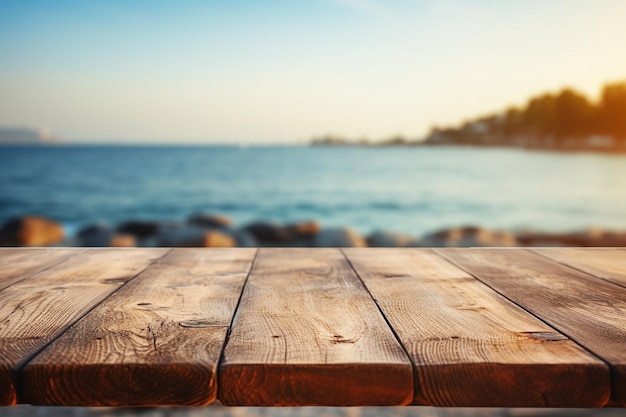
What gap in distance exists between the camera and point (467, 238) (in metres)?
→ 7.79

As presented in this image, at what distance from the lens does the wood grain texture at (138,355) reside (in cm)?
66

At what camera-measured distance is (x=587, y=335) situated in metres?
0.80

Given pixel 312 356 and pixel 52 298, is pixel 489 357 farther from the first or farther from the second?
pixel 52 298

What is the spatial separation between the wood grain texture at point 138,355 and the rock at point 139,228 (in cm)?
881

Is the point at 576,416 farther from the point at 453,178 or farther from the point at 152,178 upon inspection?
the point at 152,178

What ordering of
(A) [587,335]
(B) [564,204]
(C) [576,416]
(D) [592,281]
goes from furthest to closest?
Result: (B) [564,204]
(C) [576,416]
(D) [592,281]
(A) [587,335]

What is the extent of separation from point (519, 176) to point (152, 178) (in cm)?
1968

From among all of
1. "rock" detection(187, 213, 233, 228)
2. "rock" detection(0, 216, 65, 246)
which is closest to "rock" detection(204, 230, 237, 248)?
"rock" detection(187, 213, 233, 228)

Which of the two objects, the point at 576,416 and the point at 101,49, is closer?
the point at 576,416

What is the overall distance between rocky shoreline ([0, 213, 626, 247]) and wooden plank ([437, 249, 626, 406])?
5.48m

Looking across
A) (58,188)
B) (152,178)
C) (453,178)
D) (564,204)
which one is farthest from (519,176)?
(58,188)

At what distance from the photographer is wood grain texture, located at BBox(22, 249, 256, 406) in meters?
0.66

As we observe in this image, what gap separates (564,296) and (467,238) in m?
7.01

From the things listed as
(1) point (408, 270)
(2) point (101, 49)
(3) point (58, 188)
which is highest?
(2) point (101, 49)
